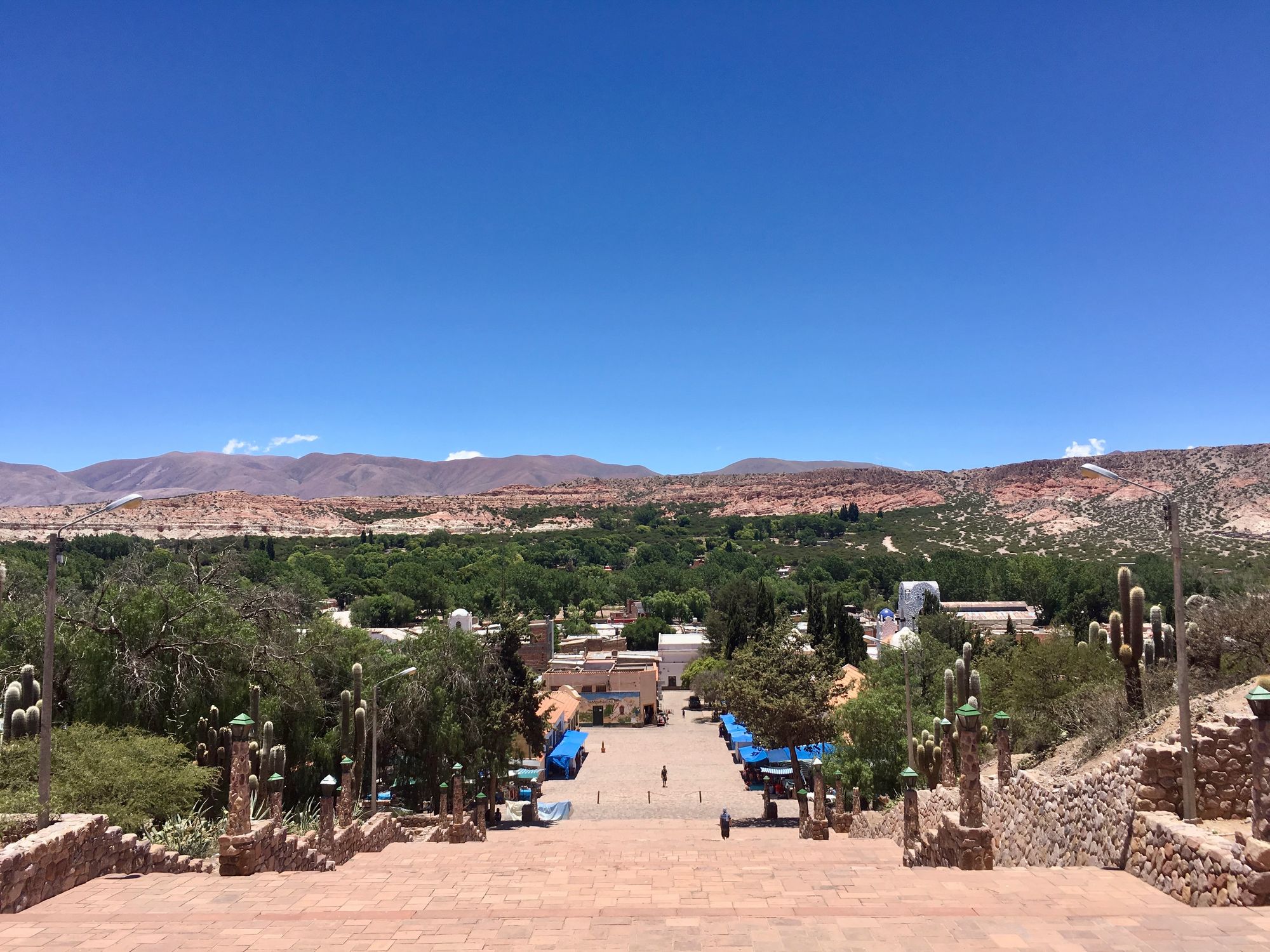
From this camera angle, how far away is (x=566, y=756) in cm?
3875

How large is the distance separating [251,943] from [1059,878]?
29.4ft

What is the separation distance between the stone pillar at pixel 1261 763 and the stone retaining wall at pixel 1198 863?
21 cm

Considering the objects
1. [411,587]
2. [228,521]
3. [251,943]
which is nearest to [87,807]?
[251,943]

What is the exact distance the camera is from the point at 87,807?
1486cm

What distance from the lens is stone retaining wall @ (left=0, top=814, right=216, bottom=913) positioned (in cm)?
935

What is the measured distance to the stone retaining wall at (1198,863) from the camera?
27.4ft

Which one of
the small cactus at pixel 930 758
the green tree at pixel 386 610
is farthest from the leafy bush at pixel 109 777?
the green tree at pixel 386 610

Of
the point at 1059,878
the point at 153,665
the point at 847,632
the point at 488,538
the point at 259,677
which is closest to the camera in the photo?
the point at 1059,878

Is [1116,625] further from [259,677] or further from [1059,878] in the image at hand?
[259,677]

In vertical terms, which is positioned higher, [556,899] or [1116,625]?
[1116,625]

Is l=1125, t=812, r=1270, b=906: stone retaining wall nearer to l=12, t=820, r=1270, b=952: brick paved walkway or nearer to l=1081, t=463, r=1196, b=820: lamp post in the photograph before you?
l=12, t=820, r=1270, b=952: brick paved walkway

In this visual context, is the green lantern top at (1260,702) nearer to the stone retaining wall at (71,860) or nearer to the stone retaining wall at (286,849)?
the stone retaining wall at (286,849)

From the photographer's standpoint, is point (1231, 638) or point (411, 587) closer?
point (1231, 638)

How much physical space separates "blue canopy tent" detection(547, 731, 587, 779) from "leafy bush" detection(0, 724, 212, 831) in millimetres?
21582
